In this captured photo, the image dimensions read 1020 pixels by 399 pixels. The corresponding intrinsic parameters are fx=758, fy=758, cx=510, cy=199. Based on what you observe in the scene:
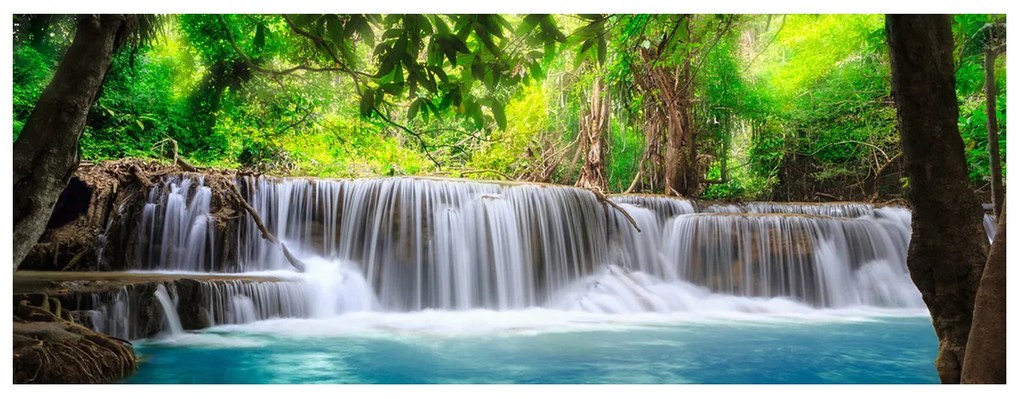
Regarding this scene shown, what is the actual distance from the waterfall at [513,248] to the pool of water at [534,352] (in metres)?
0.62

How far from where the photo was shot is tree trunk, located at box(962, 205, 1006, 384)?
1.71 meters

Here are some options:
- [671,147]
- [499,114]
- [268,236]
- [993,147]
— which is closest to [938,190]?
[993,147]

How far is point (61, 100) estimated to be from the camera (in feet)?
6.55

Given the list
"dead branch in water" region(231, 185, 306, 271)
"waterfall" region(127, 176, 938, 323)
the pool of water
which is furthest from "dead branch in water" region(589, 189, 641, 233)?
"dead branch in water" region(231, 185, 306, 271)

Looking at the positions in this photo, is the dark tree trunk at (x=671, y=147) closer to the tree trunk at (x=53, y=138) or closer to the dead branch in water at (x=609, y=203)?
the dead branch in water at (x=609, y=203)

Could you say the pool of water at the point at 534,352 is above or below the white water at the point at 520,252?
below

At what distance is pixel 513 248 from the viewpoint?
5.25m

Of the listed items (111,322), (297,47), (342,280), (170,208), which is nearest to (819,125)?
(342,280)

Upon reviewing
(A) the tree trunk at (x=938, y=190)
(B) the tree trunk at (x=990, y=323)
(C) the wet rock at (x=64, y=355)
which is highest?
(A) the tree trunk at (x=938, y=190)

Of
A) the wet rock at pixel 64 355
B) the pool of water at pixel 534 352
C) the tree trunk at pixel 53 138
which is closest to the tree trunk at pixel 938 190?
the pool of water at pixel 534 352

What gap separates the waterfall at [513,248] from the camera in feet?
16.0

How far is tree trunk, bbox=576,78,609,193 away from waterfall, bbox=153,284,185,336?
3465mm

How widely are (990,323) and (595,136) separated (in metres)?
4.60

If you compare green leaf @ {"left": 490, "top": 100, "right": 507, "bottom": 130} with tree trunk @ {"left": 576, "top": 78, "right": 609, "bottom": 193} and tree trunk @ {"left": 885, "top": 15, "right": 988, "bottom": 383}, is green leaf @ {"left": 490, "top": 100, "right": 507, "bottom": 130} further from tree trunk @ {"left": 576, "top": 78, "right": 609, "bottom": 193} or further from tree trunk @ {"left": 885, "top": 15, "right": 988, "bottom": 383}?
tree trunk @ {"left": 576, "top": 78, "right": 609, "bottom": 193}
